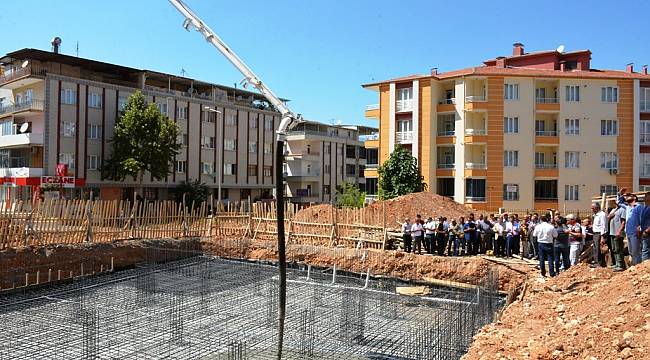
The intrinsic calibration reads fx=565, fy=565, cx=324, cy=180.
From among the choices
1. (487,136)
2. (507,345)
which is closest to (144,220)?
(507,345)

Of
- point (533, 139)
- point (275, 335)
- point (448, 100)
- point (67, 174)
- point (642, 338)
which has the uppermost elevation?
point (448, 100)

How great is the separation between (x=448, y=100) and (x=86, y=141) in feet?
65.9

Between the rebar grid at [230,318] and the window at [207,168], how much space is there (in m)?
23.1

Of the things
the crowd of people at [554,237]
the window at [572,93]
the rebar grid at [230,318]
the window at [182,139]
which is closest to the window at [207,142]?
the window at [182,139]

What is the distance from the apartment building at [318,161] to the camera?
44.9m

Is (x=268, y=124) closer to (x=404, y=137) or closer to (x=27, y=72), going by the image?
(x=404, y=137)

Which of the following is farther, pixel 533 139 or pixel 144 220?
pixel 533 139

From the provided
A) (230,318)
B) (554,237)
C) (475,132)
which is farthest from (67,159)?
(554,237)

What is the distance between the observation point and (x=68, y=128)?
99.7ft

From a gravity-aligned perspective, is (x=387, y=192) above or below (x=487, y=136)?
below

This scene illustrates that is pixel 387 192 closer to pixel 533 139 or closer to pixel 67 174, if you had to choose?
pixel 533 139

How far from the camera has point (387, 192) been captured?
2894cm

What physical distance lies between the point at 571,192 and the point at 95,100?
26.5m

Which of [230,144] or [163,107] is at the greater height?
[163,107]
